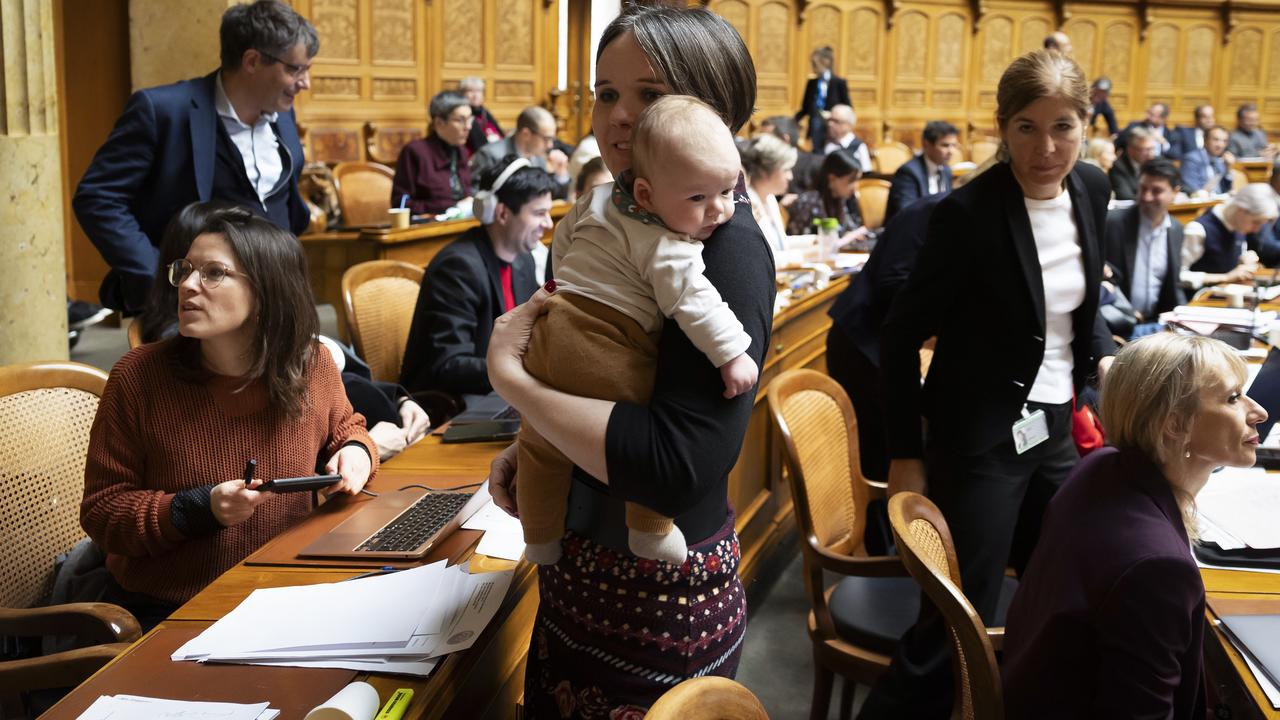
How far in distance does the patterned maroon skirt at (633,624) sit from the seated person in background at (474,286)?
1952 mm

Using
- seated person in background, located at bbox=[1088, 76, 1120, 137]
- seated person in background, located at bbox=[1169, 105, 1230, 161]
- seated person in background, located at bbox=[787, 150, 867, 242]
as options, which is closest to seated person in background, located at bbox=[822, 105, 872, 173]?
seated person in background, located at bbox=[787, 150, 867, 242]

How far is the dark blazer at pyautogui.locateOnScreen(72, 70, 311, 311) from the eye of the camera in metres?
3.19

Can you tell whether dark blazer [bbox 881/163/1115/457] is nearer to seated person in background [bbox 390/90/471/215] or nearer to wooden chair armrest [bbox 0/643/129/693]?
wooden chair armrest [bbox 0/643/129/693]

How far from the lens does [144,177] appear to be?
3.28m

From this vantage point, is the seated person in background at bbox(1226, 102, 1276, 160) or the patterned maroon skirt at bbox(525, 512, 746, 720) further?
the seated person in background at bbox(1226, 102, 1276, 160)

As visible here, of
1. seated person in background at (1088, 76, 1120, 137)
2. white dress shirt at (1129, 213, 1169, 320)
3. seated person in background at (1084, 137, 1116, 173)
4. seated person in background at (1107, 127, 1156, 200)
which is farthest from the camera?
seated person in background at (1088, 76, 1120, 137)

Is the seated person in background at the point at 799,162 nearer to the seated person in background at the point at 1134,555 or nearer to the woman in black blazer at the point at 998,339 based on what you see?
the woman in black blazer at the point at 998,339

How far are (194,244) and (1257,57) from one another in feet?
54.8

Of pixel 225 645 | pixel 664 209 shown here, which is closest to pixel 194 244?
pixel 225 645

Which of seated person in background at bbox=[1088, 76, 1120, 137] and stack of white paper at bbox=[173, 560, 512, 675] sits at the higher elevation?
seated person in background at bbox=[1088, 76, 1120, 137]

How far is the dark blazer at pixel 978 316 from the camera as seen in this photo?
232 cm

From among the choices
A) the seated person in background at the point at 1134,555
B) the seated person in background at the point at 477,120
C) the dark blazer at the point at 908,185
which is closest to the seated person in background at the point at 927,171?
the dark blazer at the point at 908,185

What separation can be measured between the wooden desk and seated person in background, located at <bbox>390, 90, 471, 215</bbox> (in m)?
1.54

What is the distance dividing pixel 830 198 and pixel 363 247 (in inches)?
115
